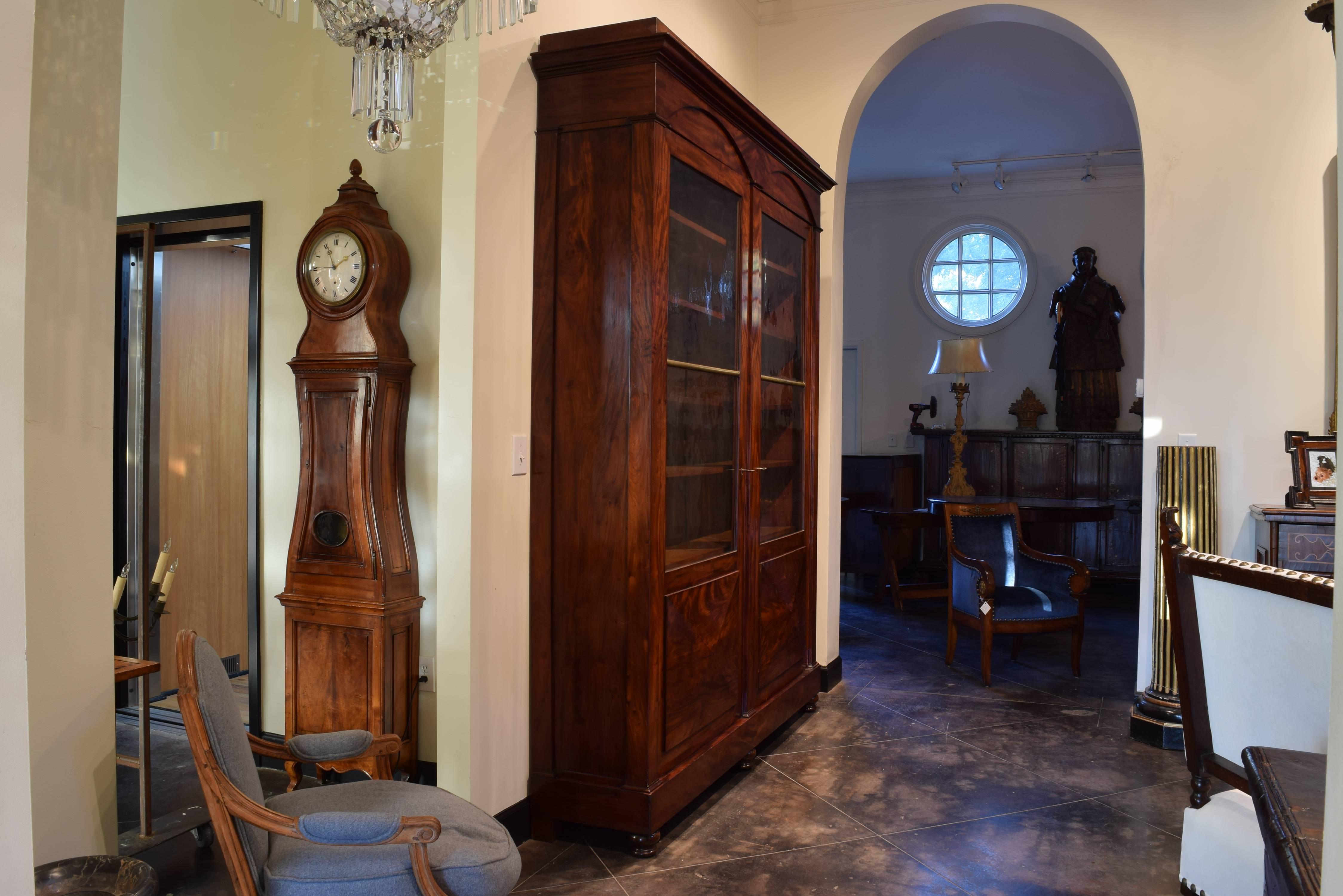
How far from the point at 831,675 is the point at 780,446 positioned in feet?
4.73

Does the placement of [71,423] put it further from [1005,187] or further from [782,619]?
[1005,187]

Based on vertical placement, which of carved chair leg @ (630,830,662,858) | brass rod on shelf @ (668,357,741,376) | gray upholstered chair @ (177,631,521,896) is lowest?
carved chair leg @ (630,830,662,858)

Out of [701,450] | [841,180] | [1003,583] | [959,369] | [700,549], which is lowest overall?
[1003,583]

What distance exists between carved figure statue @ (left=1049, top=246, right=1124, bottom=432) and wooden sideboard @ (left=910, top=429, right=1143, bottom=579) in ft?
→ 0.78

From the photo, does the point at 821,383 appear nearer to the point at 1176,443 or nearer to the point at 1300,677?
the point at 1176,443

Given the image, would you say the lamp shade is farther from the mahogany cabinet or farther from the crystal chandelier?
the crystal chandelier

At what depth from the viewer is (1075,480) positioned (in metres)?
7.04

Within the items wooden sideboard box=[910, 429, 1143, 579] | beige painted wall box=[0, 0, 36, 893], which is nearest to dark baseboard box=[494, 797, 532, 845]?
beige painted wall box=[0, 0, 36, 893]

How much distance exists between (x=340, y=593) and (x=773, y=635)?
1.69 meters

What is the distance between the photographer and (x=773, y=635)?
371cm

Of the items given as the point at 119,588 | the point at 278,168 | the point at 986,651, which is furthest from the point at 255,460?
the point at 986,651

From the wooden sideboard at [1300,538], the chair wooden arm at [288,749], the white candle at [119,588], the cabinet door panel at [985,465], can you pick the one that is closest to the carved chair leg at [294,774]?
the white candle at [119,588]

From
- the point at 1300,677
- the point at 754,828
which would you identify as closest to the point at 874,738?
the point at 754,828

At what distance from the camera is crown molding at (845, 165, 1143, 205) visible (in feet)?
24.1
